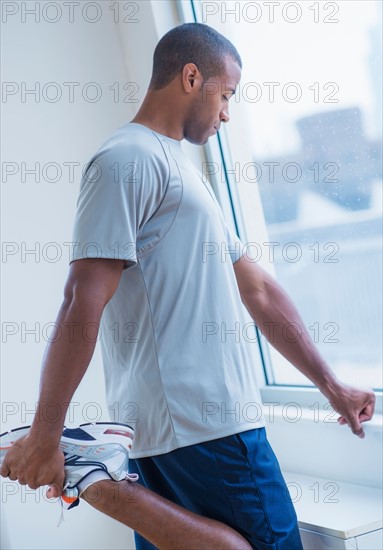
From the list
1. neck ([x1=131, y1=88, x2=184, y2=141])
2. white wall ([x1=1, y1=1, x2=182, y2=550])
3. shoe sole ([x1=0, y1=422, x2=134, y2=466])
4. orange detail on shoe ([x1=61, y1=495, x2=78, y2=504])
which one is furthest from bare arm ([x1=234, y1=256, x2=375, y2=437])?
white wall ([x1=1, y1=1, x2=182, y2=550])

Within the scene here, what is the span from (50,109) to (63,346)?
1410mm

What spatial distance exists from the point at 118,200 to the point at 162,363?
0.35 meters

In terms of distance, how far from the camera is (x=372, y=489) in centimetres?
227

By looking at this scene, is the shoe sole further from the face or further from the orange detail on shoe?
the face

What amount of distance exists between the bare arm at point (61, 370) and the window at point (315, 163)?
3.47 feet

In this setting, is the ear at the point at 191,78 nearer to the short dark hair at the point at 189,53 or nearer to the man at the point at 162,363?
the short dark hair at the point at 189,53

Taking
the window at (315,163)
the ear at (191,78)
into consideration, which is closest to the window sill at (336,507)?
the window at (315,163)

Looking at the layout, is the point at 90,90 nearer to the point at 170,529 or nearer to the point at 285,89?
the point at 285,89

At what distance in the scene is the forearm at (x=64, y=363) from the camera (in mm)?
1582

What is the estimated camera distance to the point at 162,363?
1.68 meters

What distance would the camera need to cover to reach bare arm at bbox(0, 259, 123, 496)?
159 cm

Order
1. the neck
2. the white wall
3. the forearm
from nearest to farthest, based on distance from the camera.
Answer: the forearm, the neck, the white wall

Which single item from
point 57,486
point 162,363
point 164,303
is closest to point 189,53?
point 164,303

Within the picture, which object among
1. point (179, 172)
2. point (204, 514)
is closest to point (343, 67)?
point (179, 172)
